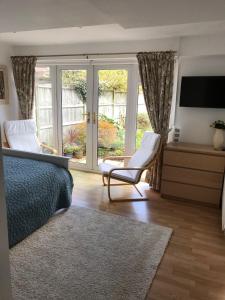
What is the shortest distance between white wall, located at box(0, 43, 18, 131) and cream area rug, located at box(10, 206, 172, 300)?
2607 mm

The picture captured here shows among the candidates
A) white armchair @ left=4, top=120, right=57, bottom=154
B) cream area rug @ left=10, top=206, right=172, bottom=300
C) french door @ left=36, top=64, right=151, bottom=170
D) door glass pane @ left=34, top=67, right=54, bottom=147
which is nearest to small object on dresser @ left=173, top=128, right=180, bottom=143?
french door @ left=36, top=64, right=151, bottom=170

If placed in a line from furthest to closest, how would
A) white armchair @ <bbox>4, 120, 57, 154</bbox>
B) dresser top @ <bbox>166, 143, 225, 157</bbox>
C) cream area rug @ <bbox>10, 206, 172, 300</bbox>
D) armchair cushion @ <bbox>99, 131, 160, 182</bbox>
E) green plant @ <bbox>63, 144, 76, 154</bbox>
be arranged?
green plant @ <bbox>63, 144, 76, 154</bbox>, white armchair @ <bbox>4, 120, 57, 154</bbox>, armchair cushion @ <bbox>99, 131, 160, 182</bbox>, dresser top @ <bbox>166, 143, 225, 157</bbox>, cream area rug @ <bbox>10, 206, 172, 300</bbox>

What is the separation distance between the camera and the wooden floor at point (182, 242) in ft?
6.14

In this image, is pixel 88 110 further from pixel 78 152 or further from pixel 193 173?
pixel 193 173

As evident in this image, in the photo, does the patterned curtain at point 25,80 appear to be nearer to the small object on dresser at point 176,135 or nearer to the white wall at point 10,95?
the white wall at point 10,95

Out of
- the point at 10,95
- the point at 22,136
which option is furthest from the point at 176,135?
the point at 10,95

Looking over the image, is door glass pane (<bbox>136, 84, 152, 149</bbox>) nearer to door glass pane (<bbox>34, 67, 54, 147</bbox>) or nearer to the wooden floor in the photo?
the wooden floor

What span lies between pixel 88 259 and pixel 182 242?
1.00 meters

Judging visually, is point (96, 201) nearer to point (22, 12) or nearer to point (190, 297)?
point (190, 297)

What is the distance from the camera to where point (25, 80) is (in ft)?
14.5

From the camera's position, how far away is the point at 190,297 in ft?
5.88

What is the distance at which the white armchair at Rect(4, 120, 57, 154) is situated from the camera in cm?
395

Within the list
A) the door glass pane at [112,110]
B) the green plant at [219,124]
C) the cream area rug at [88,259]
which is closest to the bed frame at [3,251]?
the cream area rug at [88,259]

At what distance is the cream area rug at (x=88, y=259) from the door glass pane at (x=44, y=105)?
7.90ft
